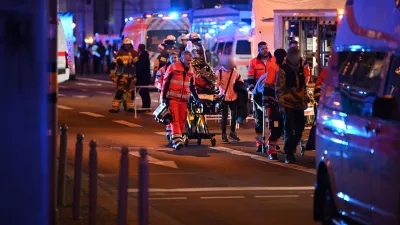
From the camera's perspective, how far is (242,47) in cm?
3403

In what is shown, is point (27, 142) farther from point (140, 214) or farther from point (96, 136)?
point (96, 136)

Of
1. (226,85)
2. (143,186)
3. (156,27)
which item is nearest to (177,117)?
(226,85)

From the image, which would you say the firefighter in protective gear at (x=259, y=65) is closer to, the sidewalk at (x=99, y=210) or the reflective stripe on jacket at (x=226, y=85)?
the reflective stripe on jacket at (x=226, y=85)

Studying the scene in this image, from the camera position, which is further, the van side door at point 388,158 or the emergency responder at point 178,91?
the emergency responder at point 178,91

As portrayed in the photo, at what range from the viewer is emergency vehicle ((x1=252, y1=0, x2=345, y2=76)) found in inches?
880

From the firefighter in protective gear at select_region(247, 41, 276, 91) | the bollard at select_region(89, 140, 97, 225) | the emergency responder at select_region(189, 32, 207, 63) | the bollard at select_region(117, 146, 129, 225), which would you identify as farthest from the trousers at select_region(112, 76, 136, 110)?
the bollard at select_region(117, 146, 129, 225)

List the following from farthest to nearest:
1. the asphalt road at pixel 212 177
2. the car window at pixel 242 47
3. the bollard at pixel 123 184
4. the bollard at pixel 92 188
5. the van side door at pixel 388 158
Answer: the car window at pixel 242 47
the asphalt road at pixel 212 177
the bollard at pixel 92 188
the bollard at pixel 123 184
the van side door at pixel 388 158

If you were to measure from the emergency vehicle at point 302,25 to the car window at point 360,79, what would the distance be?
38.7ft

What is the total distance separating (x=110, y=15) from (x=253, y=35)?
4060 centimetres

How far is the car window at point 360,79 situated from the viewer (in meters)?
8.38

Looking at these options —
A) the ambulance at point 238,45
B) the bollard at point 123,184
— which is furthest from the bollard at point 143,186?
the ambulance at point 238,45

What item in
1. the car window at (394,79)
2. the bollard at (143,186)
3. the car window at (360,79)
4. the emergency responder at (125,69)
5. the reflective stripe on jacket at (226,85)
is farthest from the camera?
the emergency responder at (125,69)

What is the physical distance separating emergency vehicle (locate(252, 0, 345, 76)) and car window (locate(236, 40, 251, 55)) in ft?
27.3

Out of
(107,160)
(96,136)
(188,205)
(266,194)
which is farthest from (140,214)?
(96,136)
